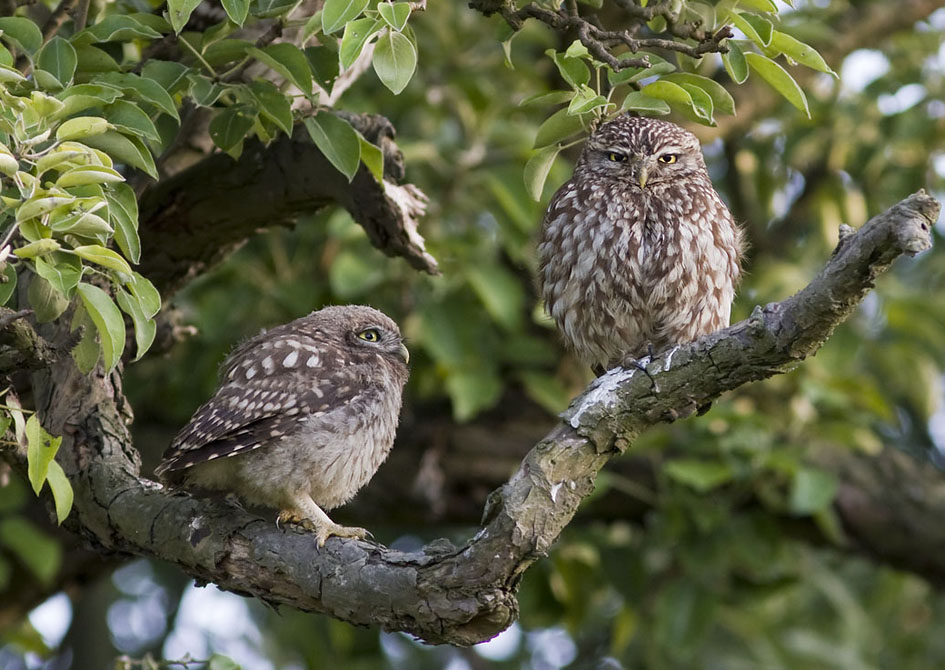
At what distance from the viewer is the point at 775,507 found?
6695 mm

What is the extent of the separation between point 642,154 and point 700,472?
215 centimetres

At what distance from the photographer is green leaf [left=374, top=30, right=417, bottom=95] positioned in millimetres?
2996

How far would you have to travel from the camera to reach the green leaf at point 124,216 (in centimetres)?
302

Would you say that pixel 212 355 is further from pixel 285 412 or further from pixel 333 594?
pixel 333 594

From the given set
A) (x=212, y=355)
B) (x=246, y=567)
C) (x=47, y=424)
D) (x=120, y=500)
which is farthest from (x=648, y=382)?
(x=212, y=355)

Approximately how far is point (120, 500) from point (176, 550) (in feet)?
0.85

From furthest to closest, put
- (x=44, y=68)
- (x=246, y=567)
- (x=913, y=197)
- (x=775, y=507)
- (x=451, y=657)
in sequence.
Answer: (x=451, y=657), (x=775, y=507), (x=246, y=567), (x=44, y=68), (x=913, y=197)

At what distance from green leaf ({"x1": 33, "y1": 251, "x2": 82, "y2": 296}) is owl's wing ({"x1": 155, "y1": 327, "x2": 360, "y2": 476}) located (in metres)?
0.91

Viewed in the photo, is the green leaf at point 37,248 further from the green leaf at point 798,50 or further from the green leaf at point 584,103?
the green leaf at point 798,50

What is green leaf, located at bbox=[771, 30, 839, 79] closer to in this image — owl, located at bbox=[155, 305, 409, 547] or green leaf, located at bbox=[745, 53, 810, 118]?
green leaf, located at bbox=[745, 53, 810, 118]

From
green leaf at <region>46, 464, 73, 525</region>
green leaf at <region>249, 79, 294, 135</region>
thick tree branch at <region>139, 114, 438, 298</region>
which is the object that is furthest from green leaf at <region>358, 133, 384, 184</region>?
green leaf at <region>46, 464, 73, 525</region>

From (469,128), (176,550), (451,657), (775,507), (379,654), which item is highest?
(176,550)

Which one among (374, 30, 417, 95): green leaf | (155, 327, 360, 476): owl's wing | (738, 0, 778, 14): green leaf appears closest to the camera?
(374, 30, 417, 95): green leaf

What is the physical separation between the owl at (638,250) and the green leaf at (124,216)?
169cm
